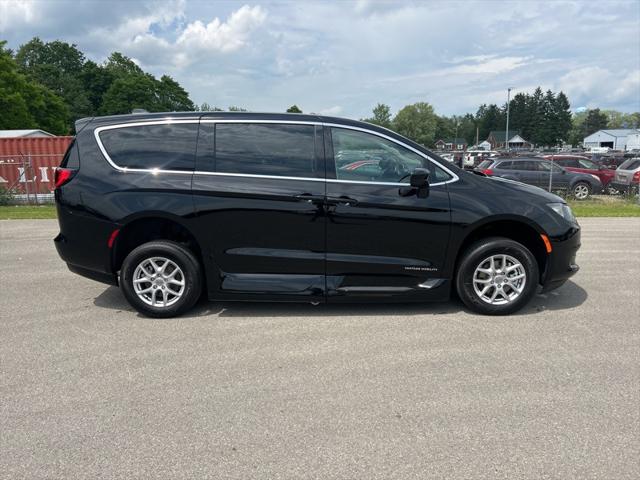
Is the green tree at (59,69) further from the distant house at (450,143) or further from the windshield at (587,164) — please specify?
the distant house at (450,143)

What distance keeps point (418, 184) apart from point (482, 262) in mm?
1019

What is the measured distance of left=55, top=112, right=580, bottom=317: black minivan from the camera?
14.6ft

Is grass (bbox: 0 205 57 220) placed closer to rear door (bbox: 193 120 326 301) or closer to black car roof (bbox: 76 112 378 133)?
black car roof (bbox: 76 112 378 133)

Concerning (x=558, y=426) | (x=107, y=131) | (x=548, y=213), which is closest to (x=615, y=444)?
(x=558, y=426)

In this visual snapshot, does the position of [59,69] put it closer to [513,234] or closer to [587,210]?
[587,210]

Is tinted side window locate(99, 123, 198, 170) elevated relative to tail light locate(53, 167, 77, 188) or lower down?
elevated

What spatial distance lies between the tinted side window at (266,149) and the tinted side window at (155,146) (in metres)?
0.28

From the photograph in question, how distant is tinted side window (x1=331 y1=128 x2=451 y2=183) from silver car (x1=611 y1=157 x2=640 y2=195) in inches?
613

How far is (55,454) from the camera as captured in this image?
2600mm

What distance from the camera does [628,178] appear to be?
17.3m

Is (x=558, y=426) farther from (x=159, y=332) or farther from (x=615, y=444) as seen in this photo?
(x=159, y=332)

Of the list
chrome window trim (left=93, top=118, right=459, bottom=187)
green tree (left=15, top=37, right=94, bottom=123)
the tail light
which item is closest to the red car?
chrome window trim (left=93, top=118, right=459, bottom=187)

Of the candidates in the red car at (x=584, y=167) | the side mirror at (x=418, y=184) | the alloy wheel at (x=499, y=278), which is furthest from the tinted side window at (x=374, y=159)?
the red car at (x=584, y=167)

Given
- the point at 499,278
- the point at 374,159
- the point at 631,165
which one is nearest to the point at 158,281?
the point at 374,159
